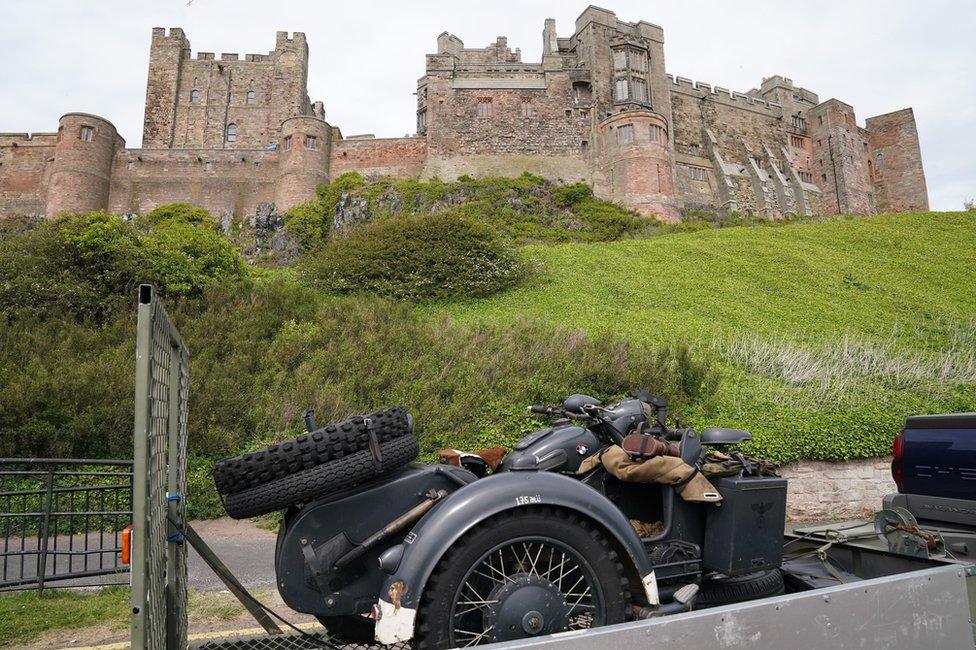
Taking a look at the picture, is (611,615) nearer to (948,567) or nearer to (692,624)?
(692,624)

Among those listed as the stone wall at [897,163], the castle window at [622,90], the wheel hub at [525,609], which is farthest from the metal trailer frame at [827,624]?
the stone wall at [897,163]

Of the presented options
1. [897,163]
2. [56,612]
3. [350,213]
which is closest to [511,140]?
[350,213]

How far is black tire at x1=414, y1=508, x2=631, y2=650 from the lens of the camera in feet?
7.60

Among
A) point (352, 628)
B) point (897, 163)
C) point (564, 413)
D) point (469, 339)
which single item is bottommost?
point (352, 628)

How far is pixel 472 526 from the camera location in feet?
7.88

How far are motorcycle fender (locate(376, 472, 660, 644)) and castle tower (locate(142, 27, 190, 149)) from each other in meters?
59.9

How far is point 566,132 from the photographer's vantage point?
150ft

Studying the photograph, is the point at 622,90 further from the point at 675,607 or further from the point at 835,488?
the point at 675,607

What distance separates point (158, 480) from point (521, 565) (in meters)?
1.51

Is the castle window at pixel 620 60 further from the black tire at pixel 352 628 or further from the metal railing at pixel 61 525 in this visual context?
the black tire at pixel 352 628

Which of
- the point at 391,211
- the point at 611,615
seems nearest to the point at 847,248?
the point at 391,211

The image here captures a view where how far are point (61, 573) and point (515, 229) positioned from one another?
29.3 m

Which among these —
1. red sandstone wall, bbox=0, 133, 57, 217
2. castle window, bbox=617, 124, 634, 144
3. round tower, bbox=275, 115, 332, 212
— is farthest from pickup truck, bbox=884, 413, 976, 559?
red sandstone wall, bbox=0, 133, 57, 217

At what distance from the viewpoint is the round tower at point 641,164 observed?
42.3 meters
